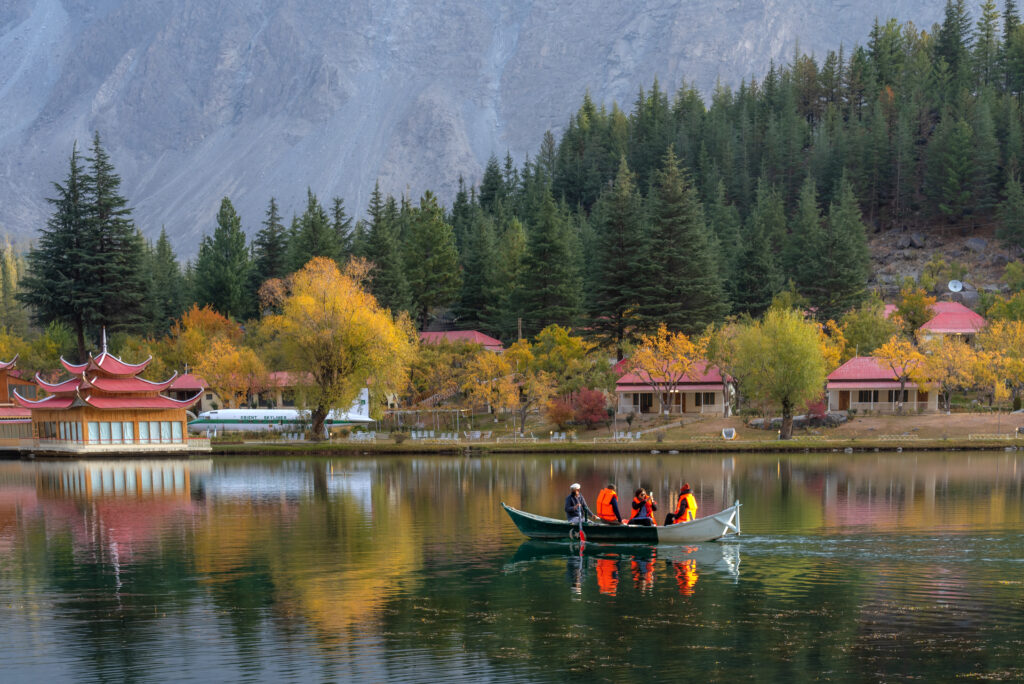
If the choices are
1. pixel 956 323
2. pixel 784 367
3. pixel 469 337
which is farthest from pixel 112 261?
pixel 956 323

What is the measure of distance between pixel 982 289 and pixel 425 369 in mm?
67860

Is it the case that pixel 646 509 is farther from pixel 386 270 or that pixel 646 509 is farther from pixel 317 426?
pixel 386 270

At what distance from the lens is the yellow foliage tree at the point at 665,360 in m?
89.9

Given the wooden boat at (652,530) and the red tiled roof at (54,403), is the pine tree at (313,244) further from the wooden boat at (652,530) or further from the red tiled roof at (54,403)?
the wooden boat at (652,530)

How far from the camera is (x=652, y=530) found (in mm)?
36219

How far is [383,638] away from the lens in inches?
968

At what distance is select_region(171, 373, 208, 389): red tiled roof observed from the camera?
104188 mm

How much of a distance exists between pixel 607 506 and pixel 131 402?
178 ft

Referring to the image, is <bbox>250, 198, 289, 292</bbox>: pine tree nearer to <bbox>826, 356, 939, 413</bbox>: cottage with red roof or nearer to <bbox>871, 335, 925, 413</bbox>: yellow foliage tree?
<bbox>826, 356, 939, 413</bbox>: cottage with red roof

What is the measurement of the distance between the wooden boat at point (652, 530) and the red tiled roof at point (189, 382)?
72974mm

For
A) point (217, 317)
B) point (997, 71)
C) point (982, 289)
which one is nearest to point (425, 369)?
point (217, 317)

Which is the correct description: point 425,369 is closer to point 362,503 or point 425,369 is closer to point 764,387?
point 764,387

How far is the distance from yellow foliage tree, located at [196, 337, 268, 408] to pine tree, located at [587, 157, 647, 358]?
106 feet

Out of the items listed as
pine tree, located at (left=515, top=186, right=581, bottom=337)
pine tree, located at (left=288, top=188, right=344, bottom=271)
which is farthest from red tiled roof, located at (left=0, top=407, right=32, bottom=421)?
pine tree, located at (left=515, top=186, right=581, bottom=337)
